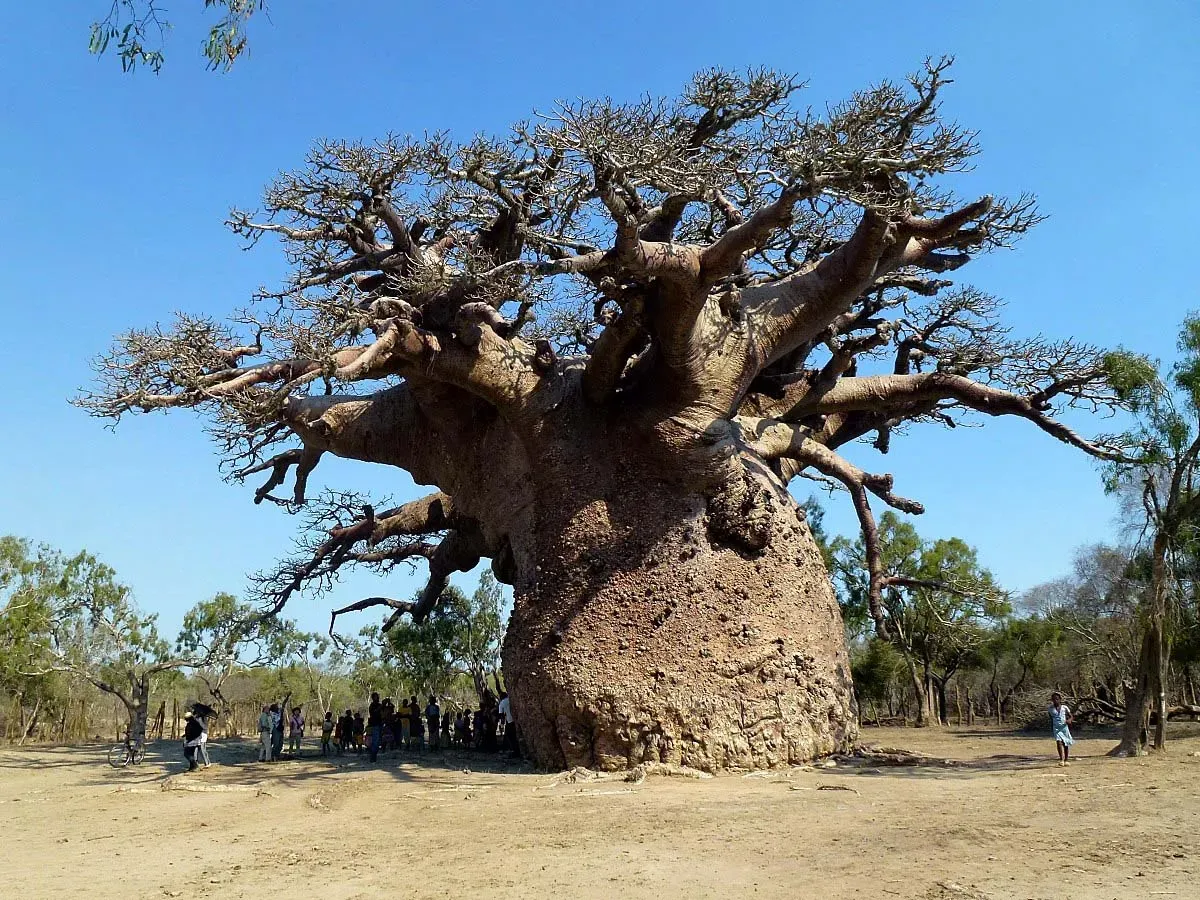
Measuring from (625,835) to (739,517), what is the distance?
3.64 metres

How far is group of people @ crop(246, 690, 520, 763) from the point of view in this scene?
31.5 feet

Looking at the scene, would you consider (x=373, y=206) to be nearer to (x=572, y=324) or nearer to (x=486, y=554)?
(x=572, y=324)

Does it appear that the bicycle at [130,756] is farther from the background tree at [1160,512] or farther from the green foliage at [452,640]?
the background tree at [1160,512]

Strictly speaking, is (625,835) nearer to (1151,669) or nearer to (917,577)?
(1151,669)

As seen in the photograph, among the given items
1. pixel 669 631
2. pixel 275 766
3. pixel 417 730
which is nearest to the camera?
pixel 669 631

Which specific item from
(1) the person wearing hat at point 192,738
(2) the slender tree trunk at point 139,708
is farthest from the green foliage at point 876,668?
(1) the person wearing hat at point 192,738

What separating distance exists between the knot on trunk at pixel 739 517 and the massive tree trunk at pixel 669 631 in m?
0.01

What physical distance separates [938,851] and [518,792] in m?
3.06

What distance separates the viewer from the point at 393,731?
35.6 ft

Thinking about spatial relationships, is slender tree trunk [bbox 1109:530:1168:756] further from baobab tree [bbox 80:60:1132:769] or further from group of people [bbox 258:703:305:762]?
group of people [bbox 258:703:305:762]

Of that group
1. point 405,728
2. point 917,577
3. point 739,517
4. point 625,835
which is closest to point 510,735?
point 405,728

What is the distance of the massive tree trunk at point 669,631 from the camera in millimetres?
7043

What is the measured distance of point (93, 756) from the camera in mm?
11391

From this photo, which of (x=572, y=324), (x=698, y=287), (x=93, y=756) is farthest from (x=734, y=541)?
(x=93, y=756)
